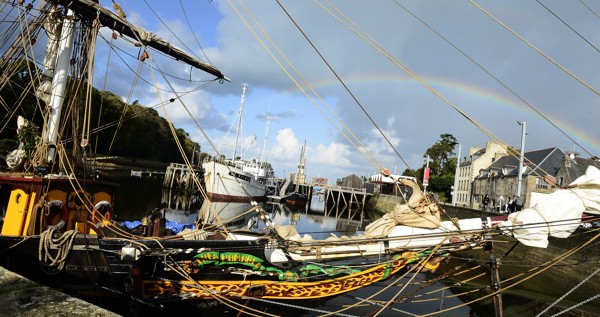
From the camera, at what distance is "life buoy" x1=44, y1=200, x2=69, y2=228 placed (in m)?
8.44

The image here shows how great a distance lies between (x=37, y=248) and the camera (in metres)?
7.58

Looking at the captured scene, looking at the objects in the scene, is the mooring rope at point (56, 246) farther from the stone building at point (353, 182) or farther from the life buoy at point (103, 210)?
the stone building at point (353, 182)

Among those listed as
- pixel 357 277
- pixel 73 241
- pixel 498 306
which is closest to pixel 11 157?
pixel 73 241

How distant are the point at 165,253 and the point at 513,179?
153ft

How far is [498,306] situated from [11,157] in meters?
10.5

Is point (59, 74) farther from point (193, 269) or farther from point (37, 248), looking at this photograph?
point (193, 269)

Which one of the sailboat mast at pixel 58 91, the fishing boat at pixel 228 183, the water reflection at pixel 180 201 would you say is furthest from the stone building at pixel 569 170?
the sailboat mast at pixel 58 91


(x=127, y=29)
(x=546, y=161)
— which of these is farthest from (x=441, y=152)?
(x=127, y=29)

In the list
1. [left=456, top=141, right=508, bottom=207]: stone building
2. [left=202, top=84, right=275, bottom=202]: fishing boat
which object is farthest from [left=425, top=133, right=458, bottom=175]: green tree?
[left=202, top=84, right=275, bottom=202]: fishing boat

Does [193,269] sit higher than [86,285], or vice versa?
[193,269]

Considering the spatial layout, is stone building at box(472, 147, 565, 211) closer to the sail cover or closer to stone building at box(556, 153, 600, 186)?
stone building at box(556, 153, 600, 186)

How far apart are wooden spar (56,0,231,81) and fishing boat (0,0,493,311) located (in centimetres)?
210

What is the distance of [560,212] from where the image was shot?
6426mm

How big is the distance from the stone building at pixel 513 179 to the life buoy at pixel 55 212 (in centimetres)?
3258
